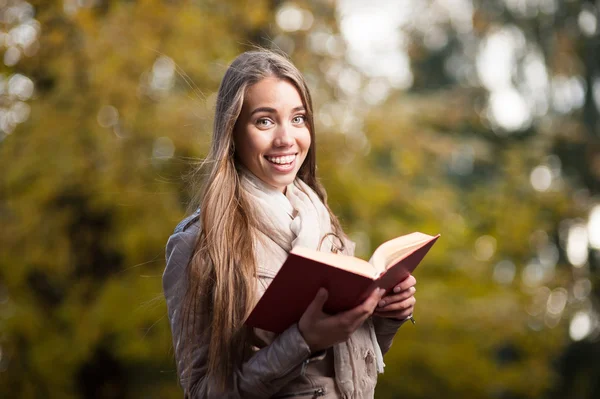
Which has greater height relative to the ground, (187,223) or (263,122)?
(263,122)

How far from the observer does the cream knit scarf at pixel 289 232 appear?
188 centimetres

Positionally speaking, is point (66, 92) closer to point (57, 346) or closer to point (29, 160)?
point (29, 160)

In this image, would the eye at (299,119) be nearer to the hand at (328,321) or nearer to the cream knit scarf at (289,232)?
the cream knit scarf at (289,232)

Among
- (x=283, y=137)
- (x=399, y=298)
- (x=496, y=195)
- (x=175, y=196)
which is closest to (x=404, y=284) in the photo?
(x=399, y=298)

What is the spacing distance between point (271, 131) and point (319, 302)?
0.56m

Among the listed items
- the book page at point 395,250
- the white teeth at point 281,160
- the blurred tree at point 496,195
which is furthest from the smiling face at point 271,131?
the blurred tree at point 496,195

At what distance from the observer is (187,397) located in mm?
1890

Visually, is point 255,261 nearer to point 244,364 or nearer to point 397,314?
point 244,364

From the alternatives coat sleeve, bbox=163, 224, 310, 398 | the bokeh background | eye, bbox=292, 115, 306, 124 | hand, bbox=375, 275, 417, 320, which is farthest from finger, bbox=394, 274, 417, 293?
the bokeh background

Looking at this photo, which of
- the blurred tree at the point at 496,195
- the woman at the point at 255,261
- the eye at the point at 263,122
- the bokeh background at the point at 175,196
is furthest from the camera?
the blurred tree at the point at 496,195

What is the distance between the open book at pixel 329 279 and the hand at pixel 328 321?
0.06 ft

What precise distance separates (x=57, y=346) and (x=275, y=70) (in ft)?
15.9

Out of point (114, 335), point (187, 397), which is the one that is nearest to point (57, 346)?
point (114, 335)

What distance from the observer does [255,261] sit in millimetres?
1882
